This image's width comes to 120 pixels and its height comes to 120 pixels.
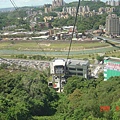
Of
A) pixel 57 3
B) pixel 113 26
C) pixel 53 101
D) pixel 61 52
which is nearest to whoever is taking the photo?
pixel 53 101

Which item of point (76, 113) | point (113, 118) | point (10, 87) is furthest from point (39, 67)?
point (113, 118)

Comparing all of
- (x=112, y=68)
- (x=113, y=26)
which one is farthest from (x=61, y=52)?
(x=112, y=68)

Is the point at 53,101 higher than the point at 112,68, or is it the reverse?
the point at 112,68

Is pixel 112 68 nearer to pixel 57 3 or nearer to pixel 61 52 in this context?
pixel 61 52

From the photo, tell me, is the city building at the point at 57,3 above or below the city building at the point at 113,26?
above

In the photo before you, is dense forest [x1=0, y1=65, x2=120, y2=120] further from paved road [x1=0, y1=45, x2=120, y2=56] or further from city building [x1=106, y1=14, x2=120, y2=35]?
city building [x1=106, y1=14, x2=120, y2=35]

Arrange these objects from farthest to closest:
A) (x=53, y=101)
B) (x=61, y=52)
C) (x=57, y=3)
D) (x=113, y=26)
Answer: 1. (x=57, y=3)
2. (x=113, y=26)
3. (x=61, y=52)
4. (x=53, y=101)

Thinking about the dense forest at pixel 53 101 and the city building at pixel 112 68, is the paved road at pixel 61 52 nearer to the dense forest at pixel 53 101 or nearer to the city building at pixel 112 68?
the city building at pixel 112 68

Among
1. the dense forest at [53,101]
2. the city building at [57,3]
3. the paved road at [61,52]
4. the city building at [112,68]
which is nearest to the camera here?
the dense forest at [53,101]

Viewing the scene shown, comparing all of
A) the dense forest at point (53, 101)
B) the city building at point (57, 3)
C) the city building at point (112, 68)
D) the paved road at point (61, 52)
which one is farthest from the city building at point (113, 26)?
the city building at point (57, 3)

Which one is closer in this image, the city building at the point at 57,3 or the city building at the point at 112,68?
the city building at the point at 112,68
